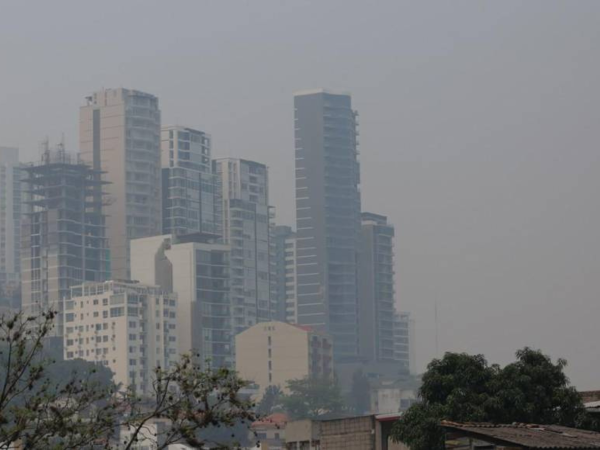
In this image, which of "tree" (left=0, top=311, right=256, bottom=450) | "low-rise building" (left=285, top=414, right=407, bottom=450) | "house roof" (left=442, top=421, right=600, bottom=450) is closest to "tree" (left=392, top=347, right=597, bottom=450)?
"low-rise building" (left=285, top=414, right=407, bottom=450)

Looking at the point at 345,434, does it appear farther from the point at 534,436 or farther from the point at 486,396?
the point at 534,436

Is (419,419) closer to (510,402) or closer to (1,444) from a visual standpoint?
(510,402)

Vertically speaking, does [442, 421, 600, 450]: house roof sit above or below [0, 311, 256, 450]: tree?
below

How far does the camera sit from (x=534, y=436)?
79.3ft

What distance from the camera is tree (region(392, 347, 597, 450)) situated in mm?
37656

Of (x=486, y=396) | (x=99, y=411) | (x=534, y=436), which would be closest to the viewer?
(x=99, y=411)

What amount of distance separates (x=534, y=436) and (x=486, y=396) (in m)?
14.5

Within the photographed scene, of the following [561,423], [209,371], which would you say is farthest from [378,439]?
[209,371]

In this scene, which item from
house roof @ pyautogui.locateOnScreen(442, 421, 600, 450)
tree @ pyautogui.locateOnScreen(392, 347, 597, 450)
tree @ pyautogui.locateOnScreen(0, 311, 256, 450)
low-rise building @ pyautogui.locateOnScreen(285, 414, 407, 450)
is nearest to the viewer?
tree @ pyautogui.locateOnScreen(0, 311, 256, 450)

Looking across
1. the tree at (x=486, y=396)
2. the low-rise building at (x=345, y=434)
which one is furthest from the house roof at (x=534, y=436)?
the low-rise building at (x=345, y=434)

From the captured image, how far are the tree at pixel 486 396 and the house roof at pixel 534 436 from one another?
11272mm

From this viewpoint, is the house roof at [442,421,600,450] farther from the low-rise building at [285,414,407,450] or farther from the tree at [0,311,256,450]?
the low-rise building at [285,414,407,450]

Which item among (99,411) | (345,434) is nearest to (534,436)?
(99,411)

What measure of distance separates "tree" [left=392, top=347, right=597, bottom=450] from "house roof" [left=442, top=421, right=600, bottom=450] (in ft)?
37.0
